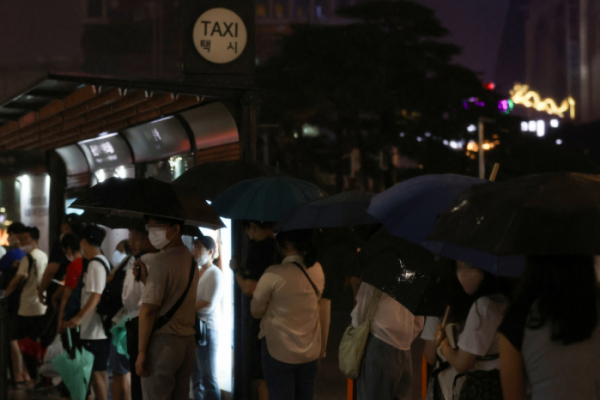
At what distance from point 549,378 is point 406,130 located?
21.4m

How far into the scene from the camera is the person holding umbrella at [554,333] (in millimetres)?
2453

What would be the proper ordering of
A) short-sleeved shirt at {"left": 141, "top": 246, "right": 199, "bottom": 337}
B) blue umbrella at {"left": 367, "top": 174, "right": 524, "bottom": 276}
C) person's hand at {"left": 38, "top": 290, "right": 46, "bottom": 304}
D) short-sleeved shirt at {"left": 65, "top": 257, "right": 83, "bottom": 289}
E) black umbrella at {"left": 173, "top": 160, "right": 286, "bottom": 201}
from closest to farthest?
blue umbrella at {"left": 367, "top": 174, "right": 524, "bottom": 276}, short-sleeved shirt at {"left": 141, "top": 246, "right": 199, "bottom": 337}, black umbrella at {"left": 173, "top": 160, "right": 286, "bottom": 201}, short-sleeved shirt at {"left": 65, "top": 257, "right": 83, "bottom": 289}, person's hand at {"left": 38, "top": 290, "right": 46, "bottom": 304}

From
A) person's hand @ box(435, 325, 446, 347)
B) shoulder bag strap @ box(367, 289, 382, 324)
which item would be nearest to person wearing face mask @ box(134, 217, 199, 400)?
shoulder bag strap @ box(367, 289, 382, 324)

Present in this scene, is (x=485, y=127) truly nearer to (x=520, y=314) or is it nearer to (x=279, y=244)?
(x=279, y=244)

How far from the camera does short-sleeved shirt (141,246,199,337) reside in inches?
174

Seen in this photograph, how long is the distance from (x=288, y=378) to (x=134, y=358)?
3.54ft

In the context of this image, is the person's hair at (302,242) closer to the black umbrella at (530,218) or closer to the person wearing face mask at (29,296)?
the black umbrella at (530,218)

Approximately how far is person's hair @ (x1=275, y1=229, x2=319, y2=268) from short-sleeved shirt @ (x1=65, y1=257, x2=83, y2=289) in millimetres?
2486

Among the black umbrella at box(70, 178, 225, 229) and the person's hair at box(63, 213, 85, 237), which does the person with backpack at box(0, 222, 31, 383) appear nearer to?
the person's hair at box(63, 213, 85, 237)

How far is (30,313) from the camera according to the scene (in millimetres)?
7969

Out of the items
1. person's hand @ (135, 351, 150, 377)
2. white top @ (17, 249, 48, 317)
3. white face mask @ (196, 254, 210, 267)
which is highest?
white face mask @ (196, 254, 210, 267)

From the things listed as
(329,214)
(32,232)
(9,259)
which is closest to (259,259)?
(329,214)

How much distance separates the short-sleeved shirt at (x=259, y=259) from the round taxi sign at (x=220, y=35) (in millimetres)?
1994

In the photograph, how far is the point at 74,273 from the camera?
20.5ft
